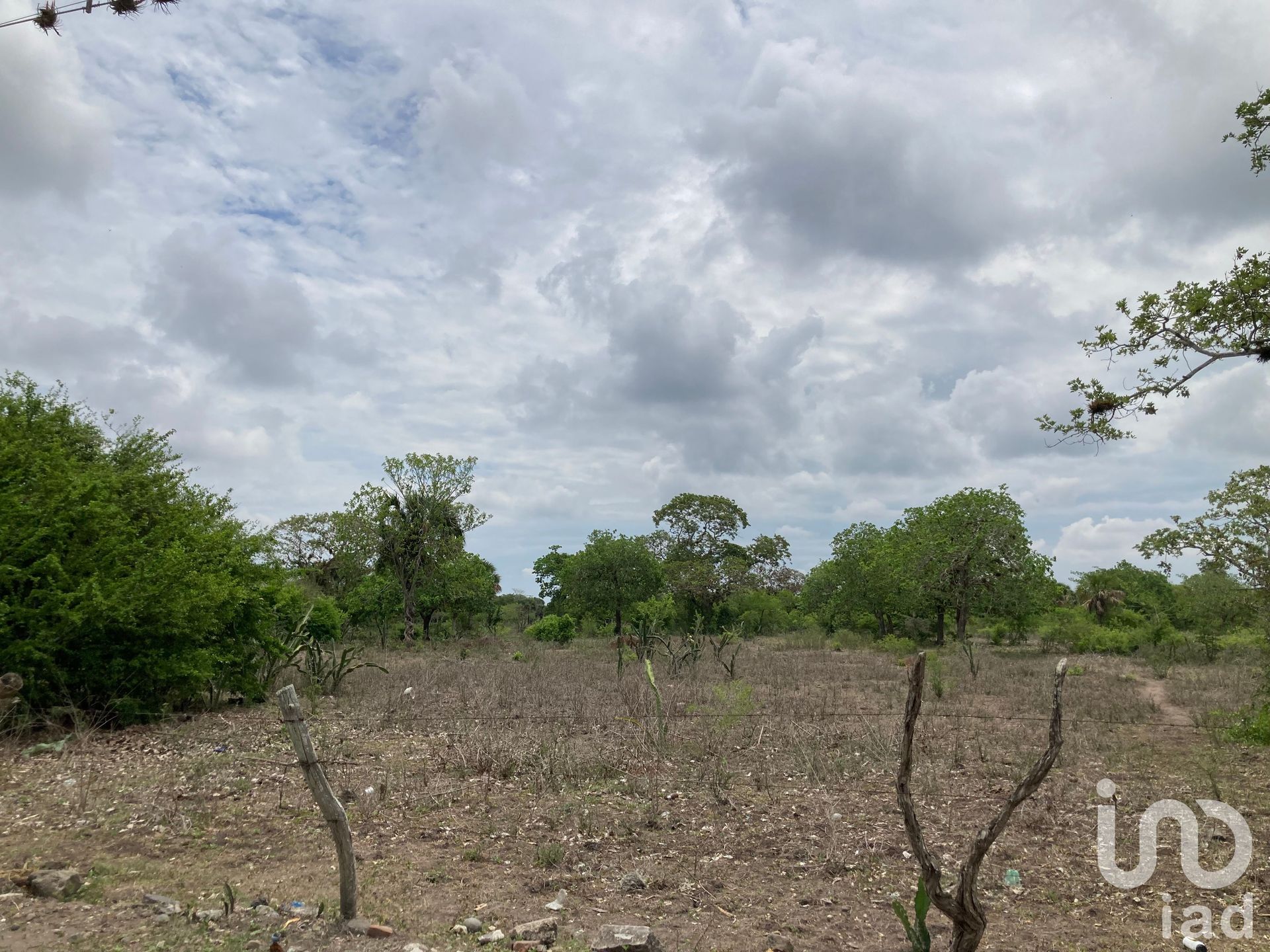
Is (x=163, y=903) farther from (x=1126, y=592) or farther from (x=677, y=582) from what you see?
(x=1126, y=592)

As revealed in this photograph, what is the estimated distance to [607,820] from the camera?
22.5 ft

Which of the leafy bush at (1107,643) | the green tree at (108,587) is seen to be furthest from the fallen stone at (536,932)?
the leafy bush at (1107,643)

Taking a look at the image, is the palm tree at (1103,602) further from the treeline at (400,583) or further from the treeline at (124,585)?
the treeline at (124,585)

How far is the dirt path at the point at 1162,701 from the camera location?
12.6 m

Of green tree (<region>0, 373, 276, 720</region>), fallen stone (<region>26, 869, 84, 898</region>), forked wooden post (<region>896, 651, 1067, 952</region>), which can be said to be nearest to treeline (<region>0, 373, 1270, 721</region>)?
green tree (<region>0, 373, 276, 720</region>)

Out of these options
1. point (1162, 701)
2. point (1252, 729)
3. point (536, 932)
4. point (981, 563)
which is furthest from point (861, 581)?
point (536, 932)

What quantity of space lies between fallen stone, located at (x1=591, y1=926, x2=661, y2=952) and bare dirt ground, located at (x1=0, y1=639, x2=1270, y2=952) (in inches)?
Result: 12.6

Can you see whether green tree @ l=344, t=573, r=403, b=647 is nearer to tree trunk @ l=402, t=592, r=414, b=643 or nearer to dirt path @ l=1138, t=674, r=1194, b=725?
tree trunk @ l=402, t=592, r=414, b=643

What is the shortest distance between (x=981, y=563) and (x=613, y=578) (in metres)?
15.7

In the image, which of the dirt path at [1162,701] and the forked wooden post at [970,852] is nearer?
the forked wooden post at [970,852]

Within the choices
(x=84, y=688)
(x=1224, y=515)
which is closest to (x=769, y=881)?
(x=84, y=688)

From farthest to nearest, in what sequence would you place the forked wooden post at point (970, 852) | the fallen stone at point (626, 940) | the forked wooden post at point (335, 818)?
the forked wooden post at point (335, 818) → the fallen stone at point (626, 940) → the forked wooden post at point (970, 852)

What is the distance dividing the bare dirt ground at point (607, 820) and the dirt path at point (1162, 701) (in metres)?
0.19

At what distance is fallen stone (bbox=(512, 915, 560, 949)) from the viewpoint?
4.54 metres
